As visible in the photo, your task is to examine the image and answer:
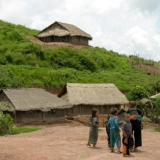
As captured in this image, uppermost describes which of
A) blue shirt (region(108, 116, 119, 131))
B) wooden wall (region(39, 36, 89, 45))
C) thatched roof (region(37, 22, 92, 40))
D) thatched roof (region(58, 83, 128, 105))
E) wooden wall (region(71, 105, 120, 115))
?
thatched roof (region(37, 22, 92, 40))

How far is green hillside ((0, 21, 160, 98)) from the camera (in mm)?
38031

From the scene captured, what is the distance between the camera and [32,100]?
87.2 feet

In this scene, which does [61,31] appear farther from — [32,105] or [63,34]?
[32,105]

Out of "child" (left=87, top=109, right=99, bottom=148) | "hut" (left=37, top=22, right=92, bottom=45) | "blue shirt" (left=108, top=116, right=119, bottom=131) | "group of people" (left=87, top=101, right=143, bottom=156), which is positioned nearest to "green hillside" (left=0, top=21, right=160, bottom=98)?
"hut" (left=37, top=22, right=92, bottom=45)

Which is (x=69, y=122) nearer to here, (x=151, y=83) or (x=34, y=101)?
(x=34, y=101)

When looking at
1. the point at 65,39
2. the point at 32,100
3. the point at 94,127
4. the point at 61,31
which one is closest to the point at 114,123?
the point at 94,127

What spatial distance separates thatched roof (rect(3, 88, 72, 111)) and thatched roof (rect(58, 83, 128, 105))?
9.31 ft

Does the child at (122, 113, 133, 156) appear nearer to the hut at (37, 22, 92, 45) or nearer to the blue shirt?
the blue shirt

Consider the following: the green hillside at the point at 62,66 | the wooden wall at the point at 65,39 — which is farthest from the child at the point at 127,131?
the wooden wall at the point at 65,39

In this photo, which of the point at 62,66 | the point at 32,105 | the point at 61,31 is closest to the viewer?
the point at 32,105

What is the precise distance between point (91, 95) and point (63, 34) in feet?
77.2

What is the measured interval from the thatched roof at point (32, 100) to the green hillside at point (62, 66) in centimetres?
509

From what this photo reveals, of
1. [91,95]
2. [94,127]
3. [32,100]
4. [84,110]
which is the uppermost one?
[91,95]

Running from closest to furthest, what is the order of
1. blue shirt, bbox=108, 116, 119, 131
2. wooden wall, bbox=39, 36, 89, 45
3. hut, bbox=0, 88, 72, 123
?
blue shirt, bbox=108, 116, 119, 131, hut, bbox=0, 88, 72, 123, wooden wall, bbox=39, 36, 89, 45
